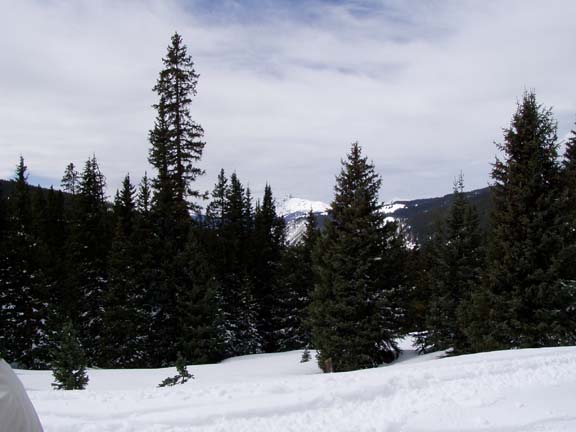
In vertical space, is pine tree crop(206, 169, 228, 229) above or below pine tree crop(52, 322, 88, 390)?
above

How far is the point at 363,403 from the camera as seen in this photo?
778 centimetres

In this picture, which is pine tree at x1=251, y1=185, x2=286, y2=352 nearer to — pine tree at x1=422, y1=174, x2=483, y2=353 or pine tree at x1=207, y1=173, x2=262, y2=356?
pine tree at x1=207, y1=173, x2=262, y2=356

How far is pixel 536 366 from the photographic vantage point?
31.9 feet

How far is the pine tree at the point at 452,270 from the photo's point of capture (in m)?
20.9

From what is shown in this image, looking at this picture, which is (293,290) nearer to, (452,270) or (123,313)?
(123,313)

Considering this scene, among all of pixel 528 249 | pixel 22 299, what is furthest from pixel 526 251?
pixel 22 299

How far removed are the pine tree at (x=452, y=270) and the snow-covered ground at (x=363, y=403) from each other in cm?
1027

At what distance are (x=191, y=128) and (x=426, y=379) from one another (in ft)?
64.1

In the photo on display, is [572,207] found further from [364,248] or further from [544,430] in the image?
[544,430]

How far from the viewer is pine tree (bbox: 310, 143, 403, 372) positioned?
17406 millimetres

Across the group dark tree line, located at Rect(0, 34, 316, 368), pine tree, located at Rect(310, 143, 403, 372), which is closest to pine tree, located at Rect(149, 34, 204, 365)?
dark tree line, located at Rect(0, 34, 316, 368)

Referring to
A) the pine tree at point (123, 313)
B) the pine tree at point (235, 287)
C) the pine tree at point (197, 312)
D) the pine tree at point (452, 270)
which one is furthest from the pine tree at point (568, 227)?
the pine tree at point (123, 313)

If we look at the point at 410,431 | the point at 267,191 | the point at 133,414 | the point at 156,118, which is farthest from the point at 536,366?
the point at 267,191

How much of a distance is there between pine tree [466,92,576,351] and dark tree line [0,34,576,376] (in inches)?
2.1
